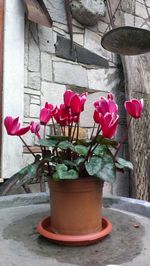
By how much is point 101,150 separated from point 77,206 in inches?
5.8

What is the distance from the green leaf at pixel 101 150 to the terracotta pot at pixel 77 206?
0.21 ft

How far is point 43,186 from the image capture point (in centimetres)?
187

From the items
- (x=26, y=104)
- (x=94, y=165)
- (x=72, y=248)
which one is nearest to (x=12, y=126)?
(x=94, y=165)

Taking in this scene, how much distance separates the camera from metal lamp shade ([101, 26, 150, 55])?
1155 millimetres

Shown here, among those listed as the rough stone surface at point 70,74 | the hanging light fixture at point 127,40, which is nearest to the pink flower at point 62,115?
the hanging light fixture at point 127,40

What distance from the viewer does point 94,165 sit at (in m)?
0.68

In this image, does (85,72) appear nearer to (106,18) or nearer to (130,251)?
(106,18)

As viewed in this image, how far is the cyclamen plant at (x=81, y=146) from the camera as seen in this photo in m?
0.67

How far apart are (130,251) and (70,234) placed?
146 mm

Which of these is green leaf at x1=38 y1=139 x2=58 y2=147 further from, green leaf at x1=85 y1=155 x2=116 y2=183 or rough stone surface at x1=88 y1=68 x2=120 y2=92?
rough stone surface at x1=88 y1=68 x2=120 y2=92

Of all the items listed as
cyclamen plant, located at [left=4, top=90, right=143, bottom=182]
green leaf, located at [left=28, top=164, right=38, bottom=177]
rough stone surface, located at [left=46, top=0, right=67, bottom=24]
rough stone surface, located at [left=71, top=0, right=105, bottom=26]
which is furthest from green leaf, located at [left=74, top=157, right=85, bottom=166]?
rough stone surface, located at [left=71, top=0, right=105, bottom=26]

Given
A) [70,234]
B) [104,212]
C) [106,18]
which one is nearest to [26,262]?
[70,234]

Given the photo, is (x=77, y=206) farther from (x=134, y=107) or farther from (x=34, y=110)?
(x=34, y=110)

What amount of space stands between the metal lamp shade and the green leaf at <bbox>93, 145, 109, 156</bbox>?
60 cm
